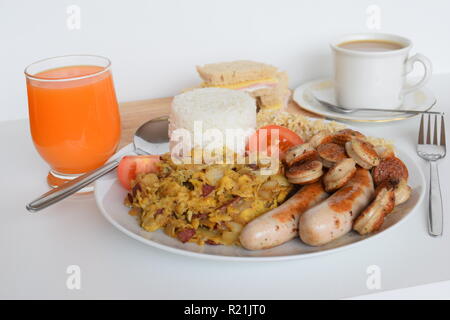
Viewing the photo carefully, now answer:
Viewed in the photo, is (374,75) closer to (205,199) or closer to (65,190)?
(205,199)

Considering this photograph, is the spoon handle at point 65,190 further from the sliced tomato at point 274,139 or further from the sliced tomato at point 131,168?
the sliced tomato at point 274,139

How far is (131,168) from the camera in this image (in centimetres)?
146

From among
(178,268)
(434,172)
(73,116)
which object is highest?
(73,116)

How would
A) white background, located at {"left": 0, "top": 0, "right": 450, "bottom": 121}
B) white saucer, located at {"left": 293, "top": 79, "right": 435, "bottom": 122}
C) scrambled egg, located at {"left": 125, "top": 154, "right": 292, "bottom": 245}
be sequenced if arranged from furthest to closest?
1. white background, located at {"left": 0, "top": 0, "right": 450, "bottom": 121}
2. white saucer, located at {"left": 293, "top": 79, "right": 435, "bottom": 122}
3. scrambled egg, located at {"left": 125, "top": 154, "right": 292, "bottom": 245}

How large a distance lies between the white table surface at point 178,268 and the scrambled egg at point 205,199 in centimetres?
8

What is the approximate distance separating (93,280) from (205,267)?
10.7 inches

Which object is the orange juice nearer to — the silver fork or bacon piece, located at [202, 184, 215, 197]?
bacon piece, located at [202, 184, 215, 197]

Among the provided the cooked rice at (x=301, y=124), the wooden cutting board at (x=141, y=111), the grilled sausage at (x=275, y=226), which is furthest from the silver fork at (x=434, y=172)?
the wooden cutting board at (x=141, y=111)

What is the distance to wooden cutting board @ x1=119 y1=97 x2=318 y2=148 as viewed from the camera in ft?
6.89

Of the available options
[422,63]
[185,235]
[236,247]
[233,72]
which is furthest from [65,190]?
[422,63]

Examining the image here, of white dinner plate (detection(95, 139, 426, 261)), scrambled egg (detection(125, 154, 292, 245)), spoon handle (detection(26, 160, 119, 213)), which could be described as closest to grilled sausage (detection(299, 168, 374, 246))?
white dinner plate (detection(95, 139, 426, 261))

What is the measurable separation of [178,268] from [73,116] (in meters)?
0.63

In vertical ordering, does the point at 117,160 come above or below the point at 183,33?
below

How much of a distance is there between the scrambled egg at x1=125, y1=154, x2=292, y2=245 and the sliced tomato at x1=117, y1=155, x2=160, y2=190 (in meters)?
0.08
